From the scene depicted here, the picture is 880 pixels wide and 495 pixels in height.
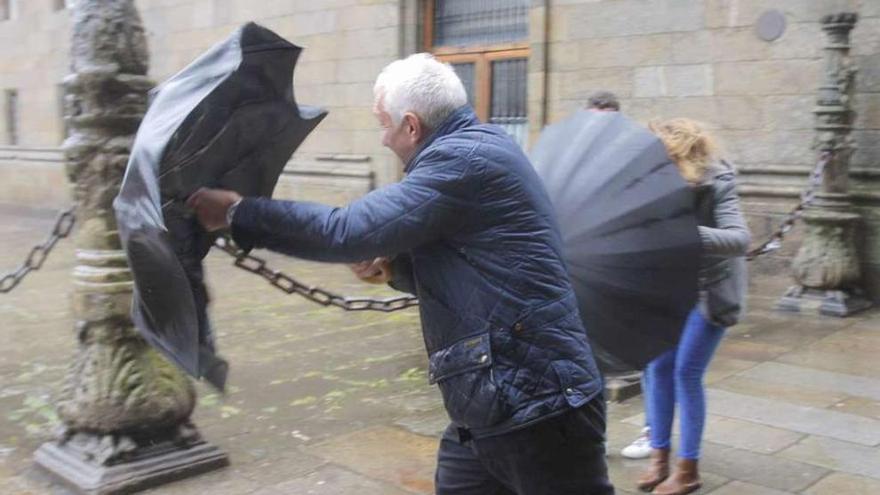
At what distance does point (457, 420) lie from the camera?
2.45 meters

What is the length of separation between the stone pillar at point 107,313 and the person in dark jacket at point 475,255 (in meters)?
2.22

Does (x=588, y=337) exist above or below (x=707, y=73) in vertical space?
below

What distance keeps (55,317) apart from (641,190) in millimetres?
7195

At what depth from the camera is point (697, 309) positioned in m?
3.93

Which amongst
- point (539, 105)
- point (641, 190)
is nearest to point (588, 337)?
point (641, 190)

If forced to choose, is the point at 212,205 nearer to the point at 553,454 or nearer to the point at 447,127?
the point at 447,127

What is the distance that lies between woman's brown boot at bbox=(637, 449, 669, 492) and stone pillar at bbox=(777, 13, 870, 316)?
422 cm

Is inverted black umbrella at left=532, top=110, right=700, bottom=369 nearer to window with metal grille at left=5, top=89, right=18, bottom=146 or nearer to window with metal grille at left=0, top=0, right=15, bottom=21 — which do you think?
window with metal grille at left=5, top=89, right=18, bottom=146

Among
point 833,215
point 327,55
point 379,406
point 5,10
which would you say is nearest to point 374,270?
point 379,406

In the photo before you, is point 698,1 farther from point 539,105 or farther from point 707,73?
point 539,105

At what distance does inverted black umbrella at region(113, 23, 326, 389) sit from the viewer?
2.17 m

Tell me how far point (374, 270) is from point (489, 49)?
360 inches

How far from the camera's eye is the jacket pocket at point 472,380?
2301 mm

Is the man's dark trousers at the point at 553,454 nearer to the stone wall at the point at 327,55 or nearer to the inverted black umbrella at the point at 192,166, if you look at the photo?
the inverted black umbrella at the point at 192,166
